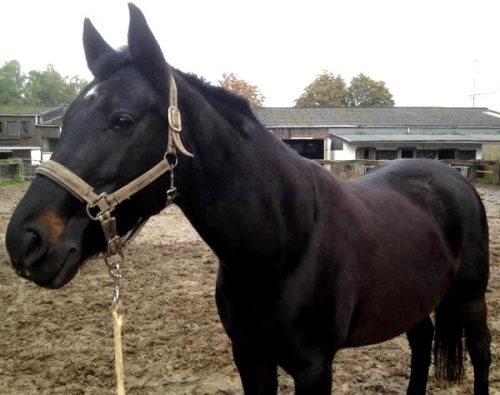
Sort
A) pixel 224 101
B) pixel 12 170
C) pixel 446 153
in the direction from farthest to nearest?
pixel 446 153 → pixel 12 170 → pixel 224 101

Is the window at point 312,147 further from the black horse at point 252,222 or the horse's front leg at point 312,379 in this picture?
the horse's front leg at point 312,379

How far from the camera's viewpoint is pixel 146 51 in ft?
5.09

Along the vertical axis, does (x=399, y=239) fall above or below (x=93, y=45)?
below

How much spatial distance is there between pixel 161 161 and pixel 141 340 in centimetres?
299

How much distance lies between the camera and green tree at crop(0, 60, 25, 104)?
68.4 m

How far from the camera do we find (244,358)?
2.20 metres

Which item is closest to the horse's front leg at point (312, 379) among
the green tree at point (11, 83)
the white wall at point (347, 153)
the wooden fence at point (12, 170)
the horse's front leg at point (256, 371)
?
the horse's front leg at point (256, 371)

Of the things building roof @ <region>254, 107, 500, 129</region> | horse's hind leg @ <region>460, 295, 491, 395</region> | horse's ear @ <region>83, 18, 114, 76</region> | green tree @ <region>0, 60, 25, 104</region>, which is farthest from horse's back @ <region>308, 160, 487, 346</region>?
green tree @ <region>0, 60, 25, 104</region>

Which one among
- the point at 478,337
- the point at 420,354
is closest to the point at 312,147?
the point at 420,354

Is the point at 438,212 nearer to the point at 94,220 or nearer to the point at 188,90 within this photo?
the point at 188,90

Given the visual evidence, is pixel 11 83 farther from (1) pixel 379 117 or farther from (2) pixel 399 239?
(2) pixel 399 239

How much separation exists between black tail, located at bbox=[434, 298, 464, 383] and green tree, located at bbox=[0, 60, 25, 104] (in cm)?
7580

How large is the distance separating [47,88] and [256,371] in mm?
80623

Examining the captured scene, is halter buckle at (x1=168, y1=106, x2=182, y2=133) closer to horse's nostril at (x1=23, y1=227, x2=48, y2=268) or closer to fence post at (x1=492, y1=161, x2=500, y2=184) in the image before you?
horse's nostril at (x1=23, y1=227, x2=48, y2=268)
